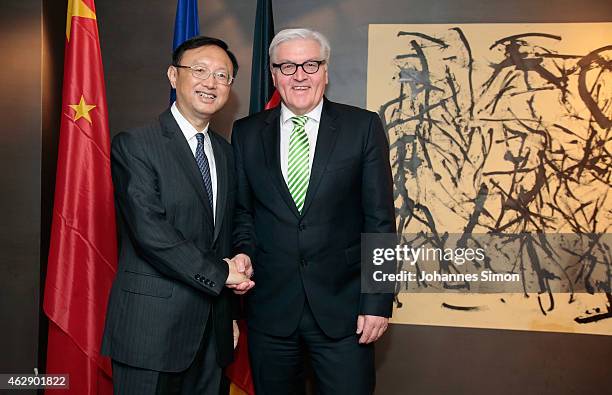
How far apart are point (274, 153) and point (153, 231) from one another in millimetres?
576

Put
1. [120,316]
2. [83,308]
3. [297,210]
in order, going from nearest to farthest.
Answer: [120,316], [297,210], [83,308]

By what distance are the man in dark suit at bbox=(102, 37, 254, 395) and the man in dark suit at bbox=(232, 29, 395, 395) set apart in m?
0.15

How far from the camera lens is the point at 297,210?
6.35 ft

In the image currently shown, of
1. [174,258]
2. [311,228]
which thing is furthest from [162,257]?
[311,228]

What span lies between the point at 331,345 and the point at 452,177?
1.23m

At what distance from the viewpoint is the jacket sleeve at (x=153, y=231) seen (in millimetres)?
1711

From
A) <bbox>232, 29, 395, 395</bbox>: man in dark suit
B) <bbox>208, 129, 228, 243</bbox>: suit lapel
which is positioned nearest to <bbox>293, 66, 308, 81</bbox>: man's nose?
<bbox>232, 29, 395, 395</bbox>: man in dark suit

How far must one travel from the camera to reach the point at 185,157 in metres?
1.82

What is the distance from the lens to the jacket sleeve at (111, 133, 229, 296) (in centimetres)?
171

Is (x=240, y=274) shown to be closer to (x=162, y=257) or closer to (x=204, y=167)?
(x=162, y=257)

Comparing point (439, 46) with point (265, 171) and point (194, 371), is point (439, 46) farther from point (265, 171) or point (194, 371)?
point (194, 371)

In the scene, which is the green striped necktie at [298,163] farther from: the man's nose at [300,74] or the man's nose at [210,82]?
the man's nose at [210,82]

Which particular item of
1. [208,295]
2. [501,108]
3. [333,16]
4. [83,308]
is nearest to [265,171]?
[208,295]

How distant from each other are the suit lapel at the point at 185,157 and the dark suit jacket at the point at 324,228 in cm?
26
